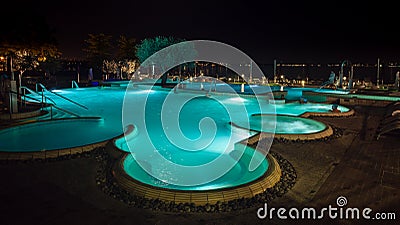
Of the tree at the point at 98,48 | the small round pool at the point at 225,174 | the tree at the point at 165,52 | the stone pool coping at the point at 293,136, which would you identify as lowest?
the small round pool at the point at 225,174

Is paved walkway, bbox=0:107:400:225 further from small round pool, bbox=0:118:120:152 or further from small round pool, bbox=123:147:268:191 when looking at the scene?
small round pool, bbox=0:118:120:152

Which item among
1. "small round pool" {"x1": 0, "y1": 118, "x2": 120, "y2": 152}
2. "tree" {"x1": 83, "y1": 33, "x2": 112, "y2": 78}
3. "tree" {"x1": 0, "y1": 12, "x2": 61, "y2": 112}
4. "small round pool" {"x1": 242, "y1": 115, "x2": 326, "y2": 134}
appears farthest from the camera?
"tree" {"x1": 83, "y1": 33, "x2": 112, "y2": 78}

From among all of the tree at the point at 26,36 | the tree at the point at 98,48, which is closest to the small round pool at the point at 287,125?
the tree at the point at 26,36

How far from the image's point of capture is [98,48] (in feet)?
114

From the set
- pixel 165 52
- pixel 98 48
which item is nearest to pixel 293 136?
A: pixel 165 52

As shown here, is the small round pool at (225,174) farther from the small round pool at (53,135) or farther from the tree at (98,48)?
the tree at (98,48)

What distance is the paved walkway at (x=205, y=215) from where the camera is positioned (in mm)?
3461

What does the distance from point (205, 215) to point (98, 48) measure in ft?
115

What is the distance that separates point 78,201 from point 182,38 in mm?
19995

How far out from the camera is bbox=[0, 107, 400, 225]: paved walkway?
11.4 feet

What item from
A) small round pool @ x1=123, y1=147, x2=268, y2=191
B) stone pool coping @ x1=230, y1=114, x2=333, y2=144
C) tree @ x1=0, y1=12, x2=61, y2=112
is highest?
tree @ x1=0, y1=12, x2=61, y2=112

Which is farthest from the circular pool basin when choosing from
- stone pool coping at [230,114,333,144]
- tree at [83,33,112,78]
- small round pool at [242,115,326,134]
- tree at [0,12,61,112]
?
tree at [83,33,112,78]

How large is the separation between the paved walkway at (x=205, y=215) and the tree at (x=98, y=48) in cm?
3209

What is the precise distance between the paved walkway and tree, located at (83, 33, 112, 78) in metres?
32.1
